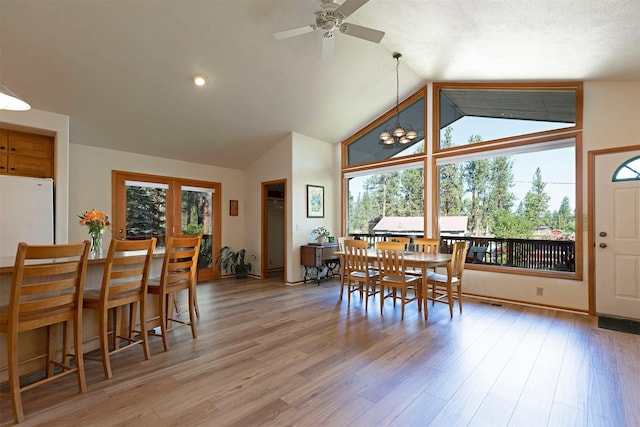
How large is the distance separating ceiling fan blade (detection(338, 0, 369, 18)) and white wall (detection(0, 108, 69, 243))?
3.98 metres

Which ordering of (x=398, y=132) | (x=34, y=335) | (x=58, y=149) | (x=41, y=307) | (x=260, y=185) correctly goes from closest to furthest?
1. (x=41, y=307)
2. (x=34, y=335)
3. (x=58, y=149)
4. (x=398, y=132)
5. (x=260, y=185)

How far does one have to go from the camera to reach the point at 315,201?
20.2 ft

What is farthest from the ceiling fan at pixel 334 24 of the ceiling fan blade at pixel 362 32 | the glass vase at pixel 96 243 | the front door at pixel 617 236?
the front door at pixel 617 236

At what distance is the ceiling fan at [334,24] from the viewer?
261 cm

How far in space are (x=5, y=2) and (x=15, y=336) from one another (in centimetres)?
292

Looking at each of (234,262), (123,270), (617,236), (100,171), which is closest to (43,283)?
(123,270)

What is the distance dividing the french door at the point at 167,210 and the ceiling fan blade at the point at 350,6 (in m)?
4.54

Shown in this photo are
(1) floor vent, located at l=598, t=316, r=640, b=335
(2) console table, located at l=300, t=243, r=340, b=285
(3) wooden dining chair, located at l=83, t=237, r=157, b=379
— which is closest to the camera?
(3) wooden dining chair, located at l=83, t=237, r=157, b=379

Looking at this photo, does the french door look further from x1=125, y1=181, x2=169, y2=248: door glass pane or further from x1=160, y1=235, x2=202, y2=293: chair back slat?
x1=160, y1=235, x2=202, y2=293: chair back slat

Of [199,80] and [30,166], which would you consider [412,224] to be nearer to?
[199,80]

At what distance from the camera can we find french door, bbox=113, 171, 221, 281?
525 centimetres

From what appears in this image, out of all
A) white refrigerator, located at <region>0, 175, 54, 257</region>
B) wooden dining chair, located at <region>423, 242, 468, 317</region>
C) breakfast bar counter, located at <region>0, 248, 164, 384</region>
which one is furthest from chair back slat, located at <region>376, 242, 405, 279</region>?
white refrigerator, located at <region>0, 175, 54, 257</region>

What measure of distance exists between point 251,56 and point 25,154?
3.23 metres

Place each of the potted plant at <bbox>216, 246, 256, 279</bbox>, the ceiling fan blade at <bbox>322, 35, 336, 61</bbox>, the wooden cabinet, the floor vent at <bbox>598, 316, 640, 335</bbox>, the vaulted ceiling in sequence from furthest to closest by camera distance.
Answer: the potted plant at <bbox>216, 246, 256, 279</bbox>
the wooden cabinet
the floor vent at <bbox>598, 316, 640, 335</bbox>
the ceiling fan blade at <bbox>322, 35, 336, 61</bbox>
the vaulted ceiling
